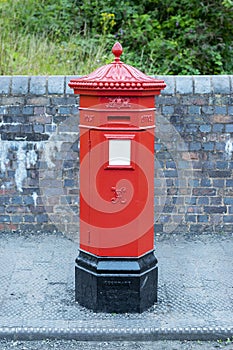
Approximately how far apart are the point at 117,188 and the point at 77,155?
2050mm

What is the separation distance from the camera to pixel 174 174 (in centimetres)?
586

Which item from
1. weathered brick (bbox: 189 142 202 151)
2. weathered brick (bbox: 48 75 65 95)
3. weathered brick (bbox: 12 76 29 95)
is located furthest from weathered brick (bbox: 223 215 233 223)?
weathered brick (bbox: 12 76 29 95)

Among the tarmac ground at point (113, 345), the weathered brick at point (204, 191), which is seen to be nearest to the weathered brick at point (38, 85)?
the weathered brick at point (204, 191)

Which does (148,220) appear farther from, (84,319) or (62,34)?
(62,34)

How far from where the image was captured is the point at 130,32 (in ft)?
30.0

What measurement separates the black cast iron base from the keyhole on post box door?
47cm

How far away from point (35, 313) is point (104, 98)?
1.74 metres

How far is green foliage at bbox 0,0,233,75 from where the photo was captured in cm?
832

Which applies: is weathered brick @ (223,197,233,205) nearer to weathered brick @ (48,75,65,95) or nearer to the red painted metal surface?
the red painted metal surface

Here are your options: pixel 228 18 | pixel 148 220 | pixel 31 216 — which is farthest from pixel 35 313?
pixel 228 18

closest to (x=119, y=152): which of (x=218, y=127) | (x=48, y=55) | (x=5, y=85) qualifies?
(x=218, y=127)

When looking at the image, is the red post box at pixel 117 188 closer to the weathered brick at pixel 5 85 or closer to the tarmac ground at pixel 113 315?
the tarmac ground at pixel 113 315

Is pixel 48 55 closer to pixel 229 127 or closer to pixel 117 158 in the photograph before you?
pixel 229 127

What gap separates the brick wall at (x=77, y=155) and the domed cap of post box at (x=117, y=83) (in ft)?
6.05
